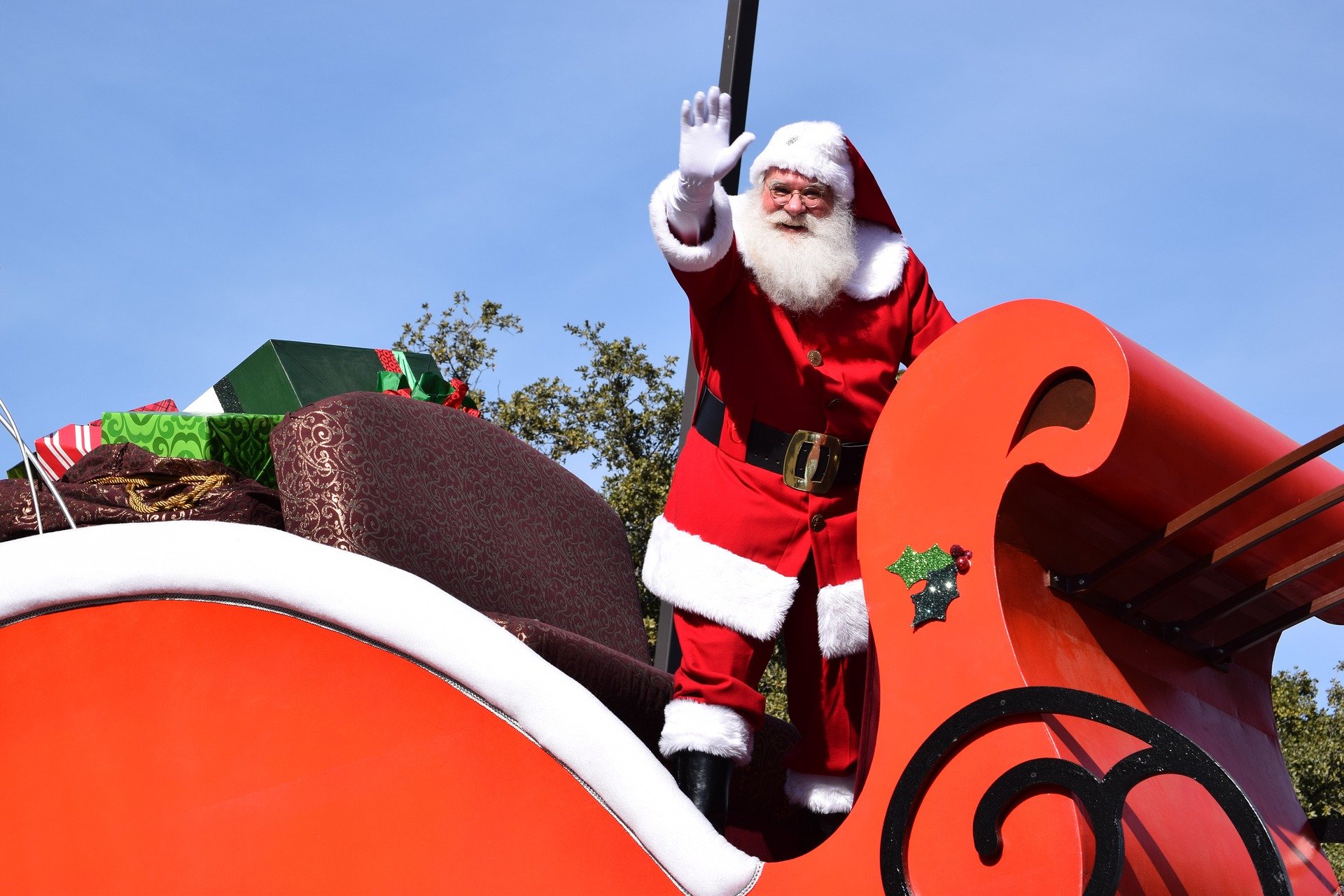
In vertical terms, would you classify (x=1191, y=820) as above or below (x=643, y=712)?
below

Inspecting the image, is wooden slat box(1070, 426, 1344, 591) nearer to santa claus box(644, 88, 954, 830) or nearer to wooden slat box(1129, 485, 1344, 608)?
wooden slat box(1129, 485, 1344, 608)

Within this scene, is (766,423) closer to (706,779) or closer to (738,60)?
(706,779)

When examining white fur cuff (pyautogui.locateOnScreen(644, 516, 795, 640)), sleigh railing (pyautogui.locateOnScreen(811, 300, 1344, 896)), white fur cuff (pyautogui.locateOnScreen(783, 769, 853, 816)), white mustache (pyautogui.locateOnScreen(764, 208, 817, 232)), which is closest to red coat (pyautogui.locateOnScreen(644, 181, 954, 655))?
white fur cuff (pyautogui.locateOnScreen(644, 516, 795, 640))

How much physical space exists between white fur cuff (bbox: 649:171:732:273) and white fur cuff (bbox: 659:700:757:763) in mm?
760

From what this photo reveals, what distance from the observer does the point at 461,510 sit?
2.70 meters

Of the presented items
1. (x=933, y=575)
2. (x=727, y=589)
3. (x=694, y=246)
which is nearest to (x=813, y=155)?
(x=694, y=246)

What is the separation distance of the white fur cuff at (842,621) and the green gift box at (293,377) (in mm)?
1634

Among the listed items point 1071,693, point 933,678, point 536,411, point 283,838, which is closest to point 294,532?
point 283,838

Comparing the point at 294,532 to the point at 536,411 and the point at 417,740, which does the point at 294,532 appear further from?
the point at 536,411

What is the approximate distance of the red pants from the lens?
2.16 meters

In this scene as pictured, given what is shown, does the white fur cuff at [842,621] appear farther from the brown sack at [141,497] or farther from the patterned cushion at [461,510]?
the brown sack at [141,497]

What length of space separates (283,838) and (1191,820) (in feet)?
4.16

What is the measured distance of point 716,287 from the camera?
7.58 ft

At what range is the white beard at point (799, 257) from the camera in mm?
2354
